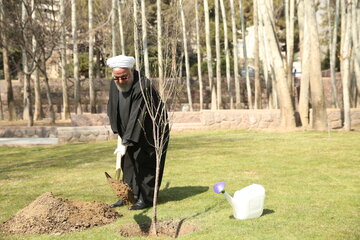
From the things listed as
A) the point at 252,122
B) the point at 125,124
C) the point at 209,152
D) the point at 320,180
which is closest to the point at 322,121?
the point at 252,122

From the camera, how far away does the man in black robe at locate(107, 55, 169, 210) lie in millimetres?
6371

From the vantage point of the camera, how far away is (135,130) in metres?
6.38

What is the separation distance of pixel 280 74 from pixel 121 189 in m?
11.2

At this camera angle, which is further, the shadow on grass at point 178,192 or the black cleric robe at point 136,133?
the shadow on grass at point 178,192

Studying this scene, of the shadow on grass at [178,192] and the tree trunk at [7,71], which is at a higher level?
the tree trunk at [7,71]

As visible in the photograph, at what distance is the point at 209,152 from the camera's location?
472 inches

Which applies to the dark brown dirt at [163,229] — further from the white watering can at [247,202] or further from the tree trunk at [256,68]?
the tree trunk at [256,68]

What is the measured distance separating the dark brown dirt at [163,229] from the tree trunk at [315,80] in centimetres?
1124

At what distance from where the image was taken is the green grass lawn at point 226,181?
5.49 meters

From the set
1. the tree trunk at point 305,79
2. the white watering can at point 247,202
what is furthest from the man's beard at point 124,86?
the tree trunk at point 305,79

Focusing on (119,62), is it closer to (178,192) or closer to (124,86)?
(124,86)

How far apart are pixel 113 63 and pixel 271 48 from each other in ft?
37.7

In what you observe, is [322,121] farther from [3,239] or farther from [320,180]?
[3,239]


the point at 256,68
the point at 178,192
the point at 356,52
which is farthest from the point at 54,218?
the point at 256,68
